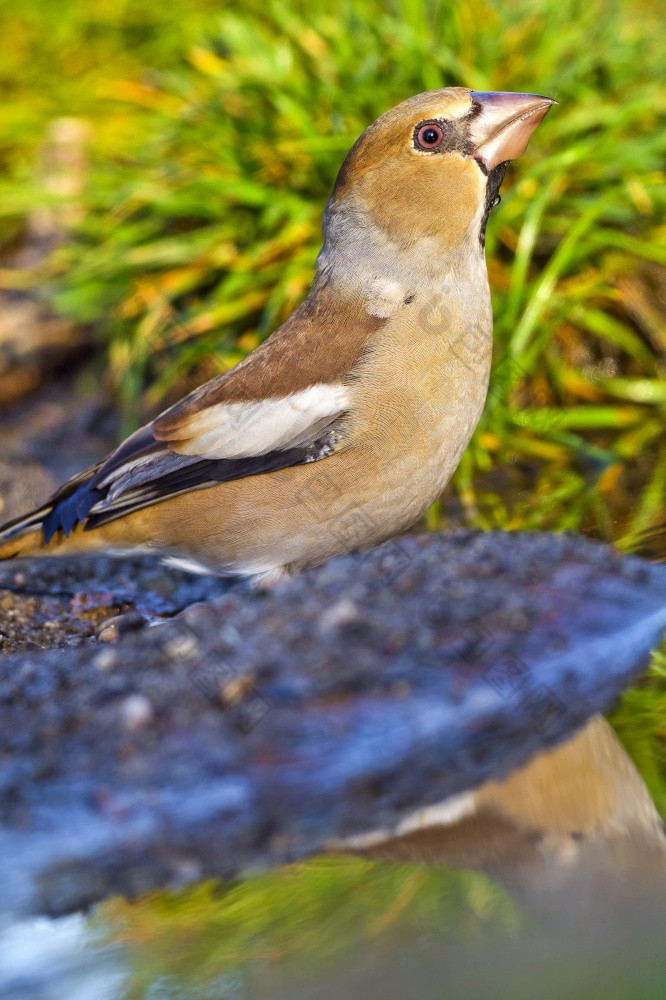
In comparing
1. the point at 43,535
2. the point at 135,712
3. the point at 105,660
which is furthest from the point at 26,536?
the point at 135,712

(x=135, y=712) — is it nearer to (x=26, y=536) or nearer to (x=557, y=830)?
(x=557, y=830)

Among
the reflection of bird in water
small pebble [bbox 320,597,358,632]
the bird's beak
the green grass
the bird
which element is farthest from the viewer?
the green grass

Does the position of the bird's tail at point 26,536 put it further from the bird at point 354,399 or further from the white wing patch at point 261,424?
the white wing patch at point 261,424

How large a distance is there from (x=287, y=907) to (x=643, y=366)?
4.31 m

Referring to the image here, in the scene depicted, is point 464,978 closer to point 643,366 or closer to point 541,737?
point 541,737

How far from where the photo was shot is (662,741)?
2.46 metres

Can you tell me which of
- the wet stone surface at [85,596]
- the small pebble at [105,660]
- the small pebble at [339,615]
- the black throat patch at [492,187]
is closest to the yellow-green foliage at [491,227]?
the wet stone surface at [85,596]

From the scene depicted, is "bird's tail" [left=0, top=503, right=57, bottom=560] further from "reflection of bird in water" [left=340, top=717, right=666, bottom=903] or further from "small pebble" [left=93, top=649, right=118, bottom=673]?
"reflection of bird in water" [left=340, top=717, right=666, bottom=903]

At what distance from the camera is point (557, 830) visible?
2287 millimetres

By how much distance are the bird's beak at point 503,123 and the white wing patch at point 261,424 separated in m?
0.90

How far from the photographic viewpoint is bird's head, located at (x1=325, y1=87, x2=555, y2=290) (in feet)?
12.1

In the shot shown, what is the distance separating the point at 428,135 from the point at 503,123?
0.24 m

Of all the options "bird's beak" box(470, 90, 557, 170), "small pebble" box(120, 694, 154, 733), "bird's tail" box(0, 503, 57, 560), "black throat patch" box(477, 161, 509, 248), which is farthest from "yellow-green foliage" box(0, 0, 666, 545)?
"small pebble" box(120, 694, 154, 733)

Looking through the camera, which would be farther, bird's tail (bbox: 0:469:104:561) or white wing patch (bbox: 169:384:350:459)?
bird's tail (bbox: 0:469:104:561)
